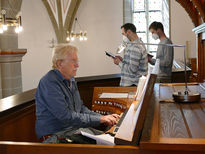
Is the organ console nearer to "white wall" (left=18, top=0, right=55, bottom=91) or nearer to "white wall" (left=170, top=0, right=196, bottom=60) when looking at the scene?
"white wall" (left=170, top=0, right=196, bottom=60)

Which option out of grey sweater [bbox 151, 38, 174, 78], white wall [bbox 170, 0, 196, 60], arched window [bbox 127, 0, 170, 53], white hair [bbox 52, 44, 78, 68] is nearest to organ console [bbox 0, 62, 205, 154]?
white hair [bbox 52, 44, 78, 68]

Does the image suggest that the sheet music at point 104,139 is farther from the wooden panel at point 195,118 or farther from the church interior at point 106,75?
the wooden panel at point 195,118

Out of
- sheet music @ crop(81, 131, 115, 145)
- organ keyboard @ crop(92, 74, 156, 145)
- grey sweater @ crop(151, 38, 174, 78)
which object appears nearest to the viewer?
organ keyboard @ crop(92, 74, 156, 145)

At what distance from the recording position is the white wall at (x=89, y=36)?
492 inches

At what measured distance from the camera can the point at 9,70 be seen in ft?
23.4

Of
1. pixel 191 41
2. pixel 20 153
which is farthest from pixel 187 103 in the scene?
pixel 191 41

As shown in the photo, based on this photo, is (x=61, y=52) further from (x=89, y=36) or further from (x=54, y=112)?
(x=89, y=36)

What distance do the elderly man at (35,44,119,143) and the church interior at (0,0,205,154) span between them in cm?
29

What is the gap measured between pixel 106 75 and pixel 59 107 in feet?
11.0

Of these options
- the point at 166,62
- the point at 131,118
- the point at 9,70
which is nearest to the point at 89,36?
the point at 9,70

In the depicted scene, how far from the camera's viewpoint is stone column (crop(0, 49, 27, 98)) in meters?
7.03

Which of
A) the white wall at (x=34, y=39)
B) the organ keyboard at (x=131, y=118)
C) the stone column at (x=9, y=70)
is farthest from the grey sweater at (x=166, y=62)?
the white wall at (x=34, y=39)

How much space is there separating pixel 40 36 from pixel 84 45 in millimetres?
1961

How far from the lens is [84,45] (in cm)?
1298
